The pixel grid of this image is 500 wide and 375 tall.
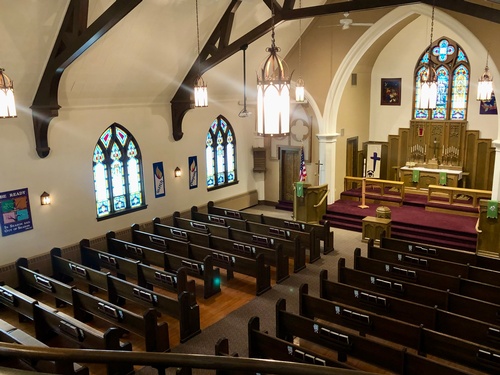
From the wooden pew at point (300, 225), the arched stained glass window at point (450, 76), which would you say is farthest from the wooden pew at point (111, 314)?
the arched stained glass window at point (450, 76)

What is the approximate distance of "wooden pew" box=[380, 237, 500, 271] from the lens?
7668 millimetres

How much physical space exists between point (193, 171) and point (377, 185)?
571cm

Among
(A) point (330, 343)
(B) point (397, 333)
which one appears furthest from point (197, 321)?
(B) point (397, 333)

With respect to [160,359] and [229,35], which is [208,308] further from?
[160,359]

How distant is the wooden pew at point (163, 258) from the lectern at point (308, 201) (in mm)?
4104

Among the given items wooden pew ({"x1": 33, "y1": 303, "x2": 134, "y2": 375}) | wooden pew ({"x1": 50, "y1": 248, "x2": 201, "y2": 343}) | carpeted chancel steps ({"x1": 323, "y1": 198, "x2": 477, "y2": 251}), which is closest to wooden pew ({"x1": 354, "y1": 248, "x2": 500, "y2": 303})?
wooden pew ({"x1": 50, "y1": 248, "x2": 201, "y2": 343})

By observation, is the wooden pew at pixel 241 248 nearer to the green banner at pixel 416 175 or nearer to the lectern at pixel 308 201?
the lectern at pixel 308 201

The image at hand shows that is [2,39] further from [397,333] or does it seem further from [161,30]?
[397,333]

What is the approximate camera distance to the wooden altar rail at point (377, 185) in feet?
43.5

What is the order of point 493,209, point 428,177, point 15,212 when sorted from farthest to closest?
point 428,177
point 493,209
point 15,212

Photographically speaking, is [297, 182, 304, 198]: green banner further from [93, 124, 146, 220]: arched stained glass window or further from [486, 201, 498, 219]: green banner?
[486, 201, 498, 219]: green banner

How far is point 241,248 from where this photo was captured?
9.16 m

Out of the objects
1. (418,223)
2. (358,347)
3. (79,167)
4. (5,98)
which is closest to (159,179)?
(79,167)

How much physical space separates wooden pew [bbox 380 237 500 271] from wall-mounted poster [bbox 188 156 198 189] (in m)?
5.79
